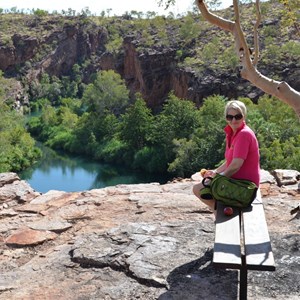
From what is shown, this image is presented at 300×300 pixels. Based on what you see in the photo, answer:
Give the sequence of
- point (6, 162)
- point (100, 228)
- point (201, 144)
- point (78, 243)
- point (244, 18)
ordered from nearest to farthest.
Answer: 1. point (78, 243)
2. point (100, 228)
3. point (201, 144)
4. point (6, 162)
5. point (244, 18)

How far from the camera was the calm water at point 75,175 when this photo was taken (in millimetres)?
33344

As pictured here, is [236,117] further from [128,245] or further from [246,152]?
[128,245]

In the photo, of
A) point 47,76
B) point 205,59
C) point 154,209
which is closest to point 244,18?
point 205,59

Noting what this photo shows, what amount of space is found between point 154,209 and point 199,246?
1496 millimetres

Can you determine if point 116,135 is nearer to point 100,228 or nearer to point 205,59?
point 205,59

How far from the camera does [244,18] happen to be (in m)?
44.9

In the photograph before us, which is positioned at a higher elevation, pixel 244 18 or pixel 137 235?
pixel 244 18

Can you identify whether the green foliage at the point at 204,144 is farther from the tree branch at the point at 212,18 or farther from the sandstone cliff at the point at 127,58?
the tree branch at the point at 212,18

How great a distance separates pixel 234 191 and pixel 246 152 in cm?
38

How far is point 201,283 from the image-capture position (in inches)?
162

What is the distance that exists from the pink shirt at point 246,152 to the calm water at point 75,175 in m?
27.7

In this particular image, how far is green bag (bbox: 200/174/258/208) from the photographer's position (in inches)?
168


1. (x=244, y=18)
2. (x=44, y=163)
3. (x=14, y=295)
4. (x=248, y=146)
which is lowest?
(x=44, y=163)

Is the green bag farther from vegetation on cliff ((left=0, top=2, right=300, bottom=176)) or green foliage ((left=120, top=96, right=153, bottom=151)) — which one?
green foliage ((left=120, top=96, right=153, bottom=151))
